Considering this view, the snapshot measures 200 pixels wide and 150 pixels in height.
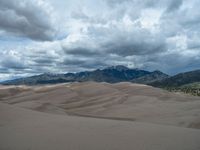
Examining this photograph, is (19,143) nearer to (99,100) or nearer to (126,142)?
(126,142)

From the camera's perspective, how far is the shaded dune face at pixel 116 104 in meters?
15.0

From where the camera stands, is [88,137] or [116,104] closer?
[88,137]

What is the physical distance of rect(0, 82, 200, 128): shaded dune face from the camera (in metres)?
15.0

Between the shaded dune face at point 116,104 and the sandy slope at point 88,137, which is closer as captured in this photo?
the sandy slope at point 88,137

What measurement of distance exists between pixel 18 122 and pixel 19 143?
141 inches

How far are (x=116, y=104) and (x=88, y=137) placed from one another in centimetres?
1271

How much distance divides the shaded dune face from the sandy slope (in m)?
3.97

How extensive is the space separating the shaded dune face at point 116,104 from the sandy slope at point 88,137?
13.0ft

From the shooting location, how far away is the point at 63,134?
850 centimetres

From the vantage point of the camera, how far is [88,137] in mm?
8039

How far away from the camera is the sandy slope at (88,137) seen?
23.4ft

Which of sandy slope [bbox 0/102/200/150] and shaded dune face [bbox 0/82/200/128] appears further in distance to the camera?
shaded dune face [bbox 0/82/200/128]

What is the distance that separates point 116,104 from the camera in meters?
20.7

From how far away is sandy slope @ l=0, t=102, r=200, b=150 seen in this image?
23.4ft
